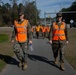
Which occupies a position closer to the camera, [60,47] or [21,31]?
[21,31]

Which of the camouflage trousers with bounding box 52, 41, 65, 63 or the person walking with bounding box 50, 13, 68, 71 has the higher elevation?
the person walking with bounding box 50, 13, 68, 71

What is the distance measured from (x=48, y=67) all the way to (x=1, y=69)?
173cm

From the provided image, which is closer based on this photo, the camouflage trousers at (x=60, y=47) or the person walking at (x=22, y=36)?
the person walking at (x=22, y=36)

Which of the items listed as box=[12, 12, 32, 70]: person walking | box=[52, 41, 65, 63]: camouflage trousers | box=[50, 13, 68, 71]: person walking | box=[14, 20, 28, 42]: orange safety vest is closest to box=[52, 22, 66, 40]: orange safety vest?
box=[50, 13, 68, 71]: person walking

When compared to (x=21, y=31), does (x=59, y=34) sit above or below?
below

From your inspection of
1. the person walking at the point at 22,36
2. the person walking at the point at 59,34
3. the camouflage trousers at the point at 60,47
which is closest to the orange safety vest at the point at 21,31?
the person walking at the point at 22,36

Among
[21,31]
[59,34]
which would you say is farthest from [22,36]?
[59,34]

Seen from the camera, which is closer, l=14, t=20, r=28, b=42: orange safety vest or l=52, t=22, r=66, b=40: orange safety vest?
l=14, t=20, r=28, b=42: orange safety vest

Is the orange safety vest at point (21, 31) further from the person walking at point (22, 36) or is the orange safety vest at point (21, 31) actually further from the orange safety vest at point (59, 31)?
the orange safety vest at point (59, 31)

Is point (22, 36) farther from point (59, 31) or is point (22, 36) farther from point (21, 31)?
point (59, 31)

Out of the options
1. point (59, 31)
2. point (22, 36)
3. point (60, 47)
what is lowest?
point (60, 47)

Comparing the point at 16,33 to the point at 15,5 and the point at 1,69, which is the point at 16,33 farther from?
the point at 15,5

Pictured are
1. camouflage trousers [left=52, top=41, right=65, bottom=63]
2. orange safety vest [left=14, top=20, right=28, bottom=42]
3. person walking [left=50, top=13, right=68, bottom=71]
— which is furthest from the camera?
person walking [left=50, top=13, right=68, bottom=71]

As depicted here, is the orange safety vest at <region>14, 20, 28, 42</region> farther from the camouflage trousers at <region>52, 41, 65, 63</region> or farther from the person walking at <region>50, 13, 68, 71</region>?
the camouflage trousers at <region>52, 41, 65, 63</region>
